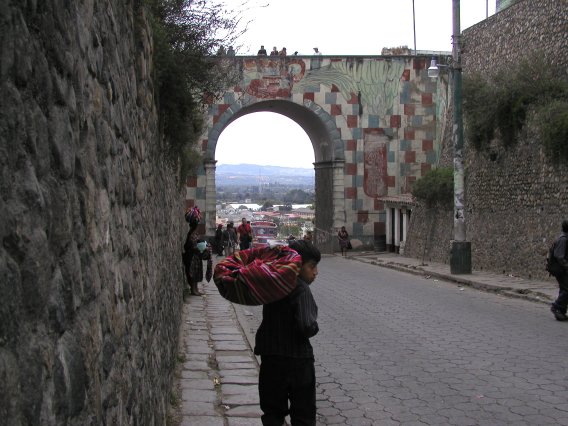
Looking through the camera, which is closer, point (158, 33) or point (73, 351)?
point (73, 351)

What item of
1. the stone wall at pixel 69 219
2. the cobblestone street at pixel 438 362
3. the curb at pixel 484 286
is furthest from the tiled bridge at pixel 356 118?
the stone wall at pixel 69 219

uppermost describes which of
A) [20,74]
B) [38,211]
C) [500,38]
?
[500,38]

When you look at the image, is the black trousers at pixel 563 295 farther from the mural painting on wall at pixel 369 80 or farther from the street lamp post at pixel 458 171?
the mural painting on wall at pixel 369 80

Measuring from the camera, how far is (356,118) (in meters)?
31.8

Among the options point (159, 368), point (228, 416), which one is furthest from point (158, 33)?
point (228, 416)

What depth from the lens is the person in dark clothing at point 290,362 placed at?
406 centimetres

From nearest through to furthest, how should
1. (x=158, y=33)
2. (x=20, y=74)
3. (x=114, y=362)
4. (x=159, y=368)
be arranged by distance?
(x=20, y=74) → (x=114, y=362) → (x=159, y=368) → (x=158, y=33)

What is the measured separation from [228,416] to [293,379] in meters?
1.58

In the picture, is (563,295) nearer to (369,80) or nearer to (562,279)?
(562,279)

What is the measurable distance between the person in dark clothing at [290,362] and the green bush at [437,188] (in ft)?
65.9

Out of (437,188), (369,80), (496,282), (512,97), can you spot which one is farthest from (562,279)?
(369,80)

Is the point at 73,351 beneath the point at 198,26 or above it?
beneath

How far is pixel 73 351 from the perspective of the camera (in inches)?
77.5

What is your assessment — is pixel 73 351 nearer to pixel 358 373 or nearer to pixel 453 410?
pixel 453 410
